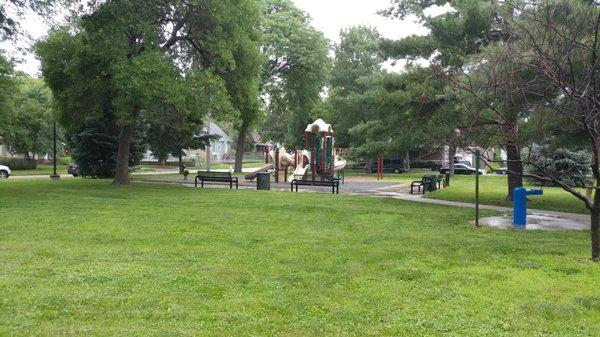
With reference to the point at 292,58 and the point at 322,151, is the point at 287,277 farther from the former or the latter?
→ the point at 292,58

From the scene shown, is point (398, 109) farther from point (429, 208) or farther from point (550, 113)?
point (550, 113)

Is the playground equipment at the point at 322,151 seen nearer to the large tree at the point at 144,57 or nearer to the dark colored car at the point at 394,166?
the large tree at the point at 144,57

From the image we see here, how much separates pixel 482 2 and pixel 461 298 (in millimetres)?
12362

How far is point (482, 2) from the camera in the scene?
53.0ft

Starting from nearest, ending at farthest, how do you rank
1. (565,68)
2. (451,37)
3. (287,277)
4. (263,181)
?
1. (287,277)
2. (565,68)
3. (451,37)
4. (263,181)

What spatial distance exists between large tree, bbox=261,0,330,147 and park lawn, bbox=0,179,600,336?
31910mm

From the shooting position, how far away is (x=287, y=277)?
6945 millimetres

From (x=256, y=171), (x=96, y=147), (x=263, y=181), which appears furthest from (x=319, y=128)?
(x=96, y=147)

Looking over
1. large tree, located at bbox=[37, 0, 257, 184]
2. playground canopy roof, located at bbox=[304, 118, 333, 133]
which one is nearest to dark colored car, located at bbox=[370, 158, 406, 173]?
playground canopy roof, located at bbox=[304, 118, 333, 133]

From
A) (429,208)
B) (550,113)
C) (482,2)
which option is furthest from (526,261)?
(482,2)

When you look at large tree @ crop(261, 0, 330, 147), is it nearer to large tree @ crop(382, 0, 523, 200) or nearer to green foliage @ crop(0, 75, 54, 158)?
green foliage @ crop(0, 75, 54, 158)

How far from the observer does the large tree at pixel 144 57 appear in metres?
19.2

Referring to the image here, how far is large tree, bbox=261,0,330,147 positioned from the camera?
141ft

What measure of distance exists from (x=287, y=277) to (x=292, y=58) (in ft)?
127
